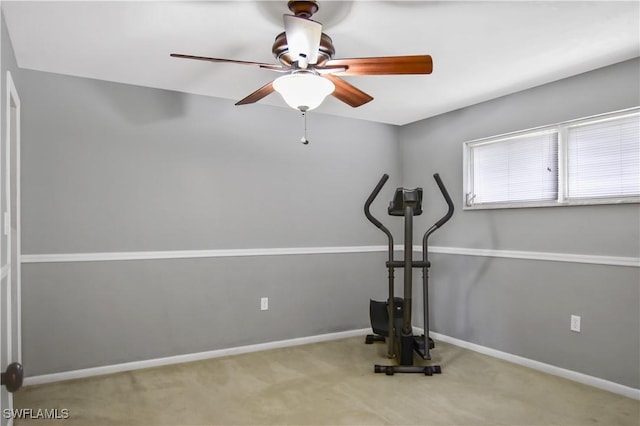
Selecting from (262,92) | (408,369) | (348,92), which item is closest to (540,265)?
(408,369)

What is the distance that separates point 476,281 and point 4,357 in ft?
11.5

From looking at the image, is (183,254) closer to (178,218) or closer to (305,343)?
(178,218)

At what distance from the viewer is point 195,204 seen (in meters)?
3.59

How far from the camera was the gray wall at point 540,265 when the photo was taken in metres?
2.85

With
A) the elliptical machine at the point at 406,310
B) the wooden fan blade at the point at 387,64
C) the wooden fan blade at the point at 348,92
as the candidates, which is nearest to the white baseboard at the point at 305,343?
the elliptical machine at the point at 406,310

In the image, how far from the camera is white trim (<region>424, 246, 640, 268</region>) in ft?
9.31

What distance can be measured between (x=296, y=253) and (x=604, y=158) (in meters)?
2.66

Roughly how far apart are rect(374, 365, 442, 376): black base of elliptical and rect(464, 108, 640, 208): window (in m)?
1.51

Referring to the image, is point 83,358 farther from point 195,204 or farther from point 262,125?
point 262,125

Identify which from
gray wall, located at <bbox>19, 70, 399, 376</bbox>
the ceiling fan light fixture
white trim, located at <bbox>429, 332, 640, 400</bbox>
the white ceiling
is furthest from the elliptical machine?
the ceiling fan light fixture

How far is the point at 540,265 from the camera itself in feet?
10.9

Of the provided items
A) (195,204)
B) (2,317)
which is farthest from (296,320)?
(2,317)

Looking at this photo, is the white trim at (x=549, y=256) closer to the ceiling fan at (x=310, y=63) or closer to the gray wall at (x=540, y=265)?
the gray wall at (x=540, y=265)

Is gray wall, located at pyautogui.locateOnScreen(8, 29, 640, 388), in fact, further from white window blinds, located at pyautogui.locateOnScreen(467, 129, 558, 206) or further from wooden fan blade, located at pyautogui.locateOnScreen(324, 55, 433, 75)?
wooden fan blade, located at pyautogui.locateOnScreen(324, 55, 433, 75)
